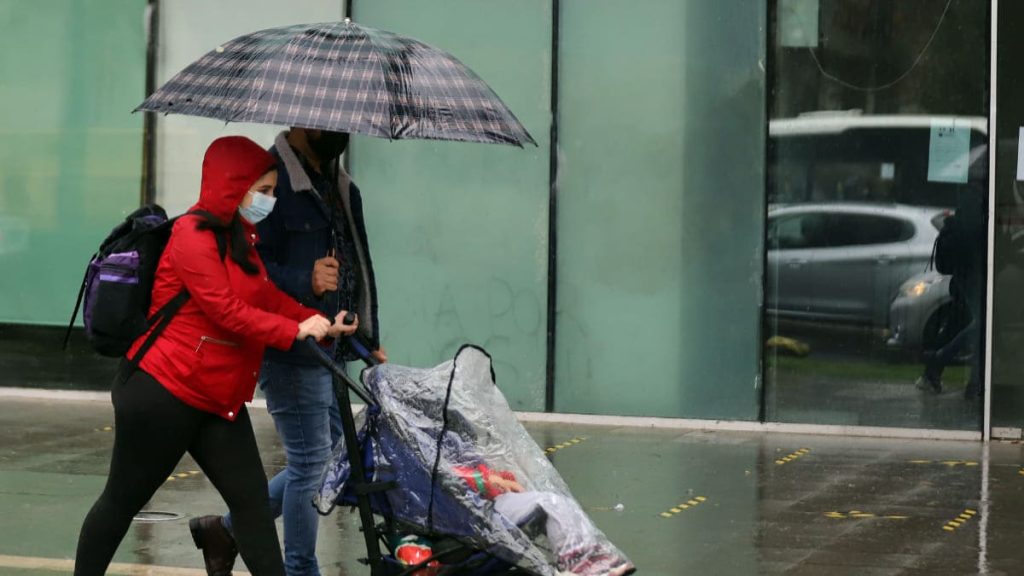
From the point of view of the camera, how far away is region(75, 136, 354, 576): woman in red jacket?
5141 millimetres

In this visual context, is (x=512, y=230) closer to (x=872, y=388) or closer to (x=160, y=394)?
(x=872, y=388)

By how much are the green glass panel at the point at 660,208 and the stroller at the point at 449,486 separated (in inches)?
222

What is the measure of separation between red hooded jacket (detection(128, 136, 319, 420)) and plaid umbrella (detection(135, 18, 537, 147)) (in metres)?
0.21

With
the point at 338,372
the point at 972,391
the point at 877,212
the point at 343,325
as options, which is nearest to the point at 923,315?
the point at 972,391

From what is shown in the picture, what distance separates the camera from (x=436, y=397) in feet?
17.0

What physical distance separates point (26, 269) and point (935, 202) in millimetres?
6685

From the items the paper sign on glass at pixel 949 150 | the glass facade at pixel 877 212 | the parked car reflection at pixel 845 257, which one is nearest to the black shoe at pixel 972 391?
the glass facade at pixel 877 212

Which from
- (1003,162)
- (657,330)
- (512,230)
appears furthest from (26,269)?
(1003,162)

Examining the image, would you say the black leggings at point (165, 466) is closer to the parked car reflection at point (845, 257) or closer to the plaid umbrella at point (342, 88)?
the plaid umbrella at point (342, 88)

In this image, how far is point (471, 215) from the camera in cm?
1110

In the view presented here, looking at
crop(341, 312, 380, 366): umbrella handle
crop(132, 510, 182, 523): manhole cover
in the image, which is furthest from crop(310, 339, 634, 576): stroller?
crop(132, 510, 182, 523): manhole cover

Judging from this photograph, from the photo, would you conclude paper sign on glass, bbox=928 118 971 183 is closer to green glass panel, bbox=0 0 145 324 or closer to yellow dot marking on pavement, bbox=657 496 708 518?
yellow dot marking on pavement, bbox=657 496 708 518

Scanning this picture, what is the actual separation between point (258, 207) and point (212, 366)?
22.3 inches

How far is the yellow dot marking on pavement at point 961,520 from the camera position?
7.61 meters
